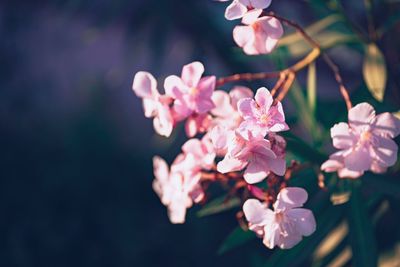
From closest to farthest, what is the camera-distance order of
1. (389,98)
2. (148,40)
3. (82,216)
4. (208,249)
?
1. (389,98)
2. (148,40)
3. (208,249)
4. (82,216)

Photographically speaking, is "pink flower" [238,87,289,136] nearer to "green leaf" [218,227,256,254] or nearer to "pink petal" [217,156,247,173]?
"pink petal" [217,156,247,173]

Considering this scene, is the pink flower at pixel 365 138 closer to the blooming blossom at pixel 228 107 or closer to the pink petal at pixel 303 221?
the pink petal at pixel 303 221

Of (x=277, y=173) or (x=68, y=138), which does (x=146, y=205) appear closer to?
(x=68, y=138)

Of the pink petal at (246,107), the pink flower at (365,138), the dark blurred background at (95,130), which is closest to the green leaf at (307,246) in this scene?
the pink flower at (365,138)

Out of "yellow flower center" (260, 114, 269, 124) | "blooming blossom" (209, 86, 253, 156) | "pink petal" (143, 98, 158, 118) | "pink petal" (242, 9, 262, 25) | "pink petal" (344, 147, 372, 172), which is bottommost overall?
"pink petal" (344, 147, 372, 172)

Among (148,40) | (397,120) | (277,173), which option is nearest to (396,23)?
(397,120)

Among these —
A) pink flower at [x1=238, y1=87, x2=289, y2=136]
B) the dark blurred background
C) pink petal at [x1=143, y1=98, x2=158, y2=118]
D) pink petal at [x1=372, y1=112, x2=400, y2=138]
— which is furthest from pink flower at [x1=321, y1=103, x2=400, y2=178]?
the dark blurred background

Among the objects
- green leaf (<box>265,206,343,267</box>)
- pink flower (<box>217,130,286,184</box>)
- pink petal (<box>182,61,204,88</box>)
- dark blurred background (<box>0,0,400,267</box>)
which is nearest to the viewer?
pink flower (<box>217,130,286,184</box>)
